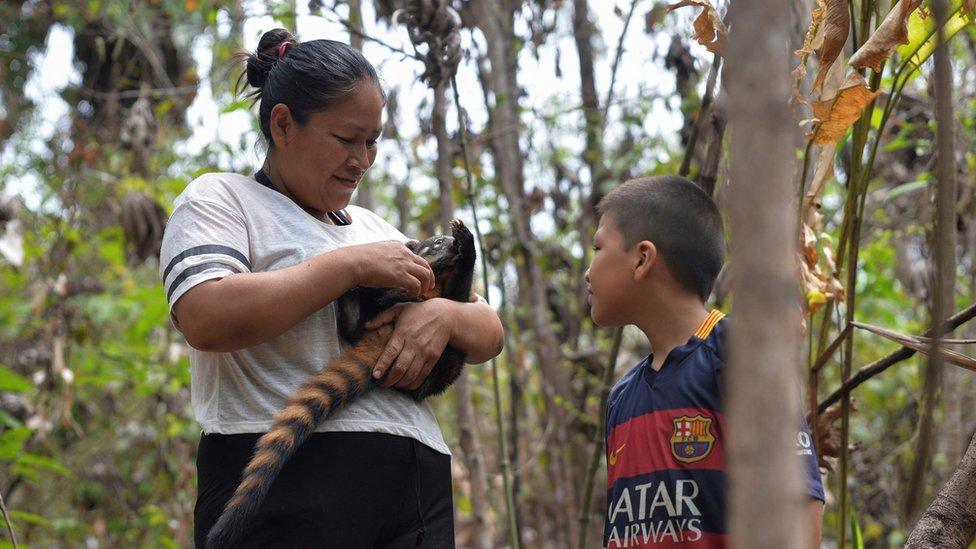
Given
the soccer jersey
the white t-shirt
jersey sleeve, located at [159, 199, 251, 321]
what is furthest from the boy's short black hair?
jersey sleeve, located at [159, 199, 251, 321]

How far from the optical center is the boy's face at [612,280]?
2240 mm

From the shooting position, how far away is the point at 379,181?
6.89 m

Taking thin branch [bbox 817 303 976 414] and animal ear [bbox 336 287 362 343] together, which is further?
animal ear [bbox 336 287 362 343]

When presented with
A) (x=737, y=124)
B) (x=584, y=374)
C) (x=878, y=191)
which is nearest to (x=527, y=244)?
(x=584, y=374)

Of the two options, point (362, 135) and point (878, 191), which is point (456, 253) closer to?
point (362, 135)

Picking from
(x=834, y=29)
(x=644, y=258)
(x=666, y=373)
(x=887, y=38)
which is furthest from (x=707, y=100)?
(x=666, y=373)

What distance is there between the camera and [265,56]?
249cm

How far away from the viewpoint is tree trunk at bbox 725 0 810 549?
26.2 inches

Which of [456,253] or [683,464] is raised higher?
[456,253]

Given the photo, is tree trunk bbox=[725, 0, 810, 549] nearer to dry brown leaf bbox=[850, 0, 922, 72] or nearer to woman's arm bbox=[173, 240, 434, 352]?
woman's arm bbox=[173, 240, 434, 352]

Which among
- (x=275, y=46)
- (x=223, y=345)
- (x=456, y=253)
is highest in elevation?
(x=275, y=46)

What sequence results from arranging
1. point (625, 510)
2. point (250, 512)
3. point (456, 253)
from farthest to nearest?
point (456, 253) < point (625, 510) < point (250, 512)

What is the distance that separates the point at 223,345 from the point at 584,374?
398 cm

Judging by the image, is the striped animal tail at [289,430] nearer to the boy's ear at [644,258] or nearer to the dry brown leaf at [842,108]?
the boy's ear at [644,258]
